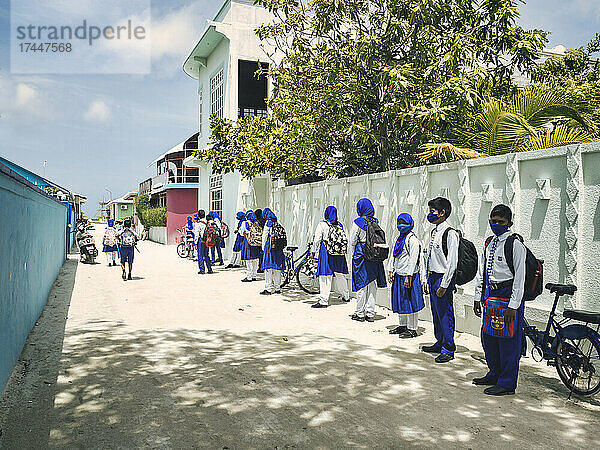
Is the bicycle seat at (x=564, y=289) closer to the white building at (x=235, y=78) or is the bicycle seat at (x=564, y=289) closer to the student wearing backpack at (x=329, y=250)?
the student wearing backpack at (x=329, y=250)

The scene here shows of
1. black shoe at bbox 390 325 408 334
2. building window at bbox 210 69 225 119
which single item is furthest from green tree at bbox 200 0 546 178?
building window at bbox 210 69 225 119

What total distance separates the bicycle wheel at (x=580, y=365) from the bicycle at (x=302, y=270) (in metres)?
6.20

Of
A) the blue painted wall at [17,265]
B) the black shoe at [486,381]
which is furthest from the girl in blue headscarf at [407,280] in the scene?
the blue painted wall at [17,265]

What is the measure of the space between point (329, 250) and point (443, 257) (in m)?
3.63

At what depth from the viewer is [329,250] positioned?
9.68 m

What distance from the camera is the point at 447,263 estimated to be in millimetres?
6090

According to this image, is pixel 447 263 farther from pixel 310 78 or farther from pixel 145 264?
pixel 145 264

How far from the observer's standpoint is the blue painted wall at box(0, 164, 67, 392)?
16.3 ft

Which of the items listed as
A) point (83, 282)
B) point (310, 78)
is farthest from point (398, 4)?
point (83, 282)

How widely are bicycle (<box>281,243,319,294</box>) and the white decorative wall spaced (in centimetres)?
184

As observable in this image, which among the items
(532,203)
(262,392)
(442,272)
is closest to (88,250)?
(262,392)

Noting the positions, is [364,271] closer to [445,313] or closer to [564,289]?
[445,313]

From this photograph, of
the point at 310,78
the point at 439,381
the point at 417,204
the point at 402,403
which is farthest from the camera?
the point at 310,78

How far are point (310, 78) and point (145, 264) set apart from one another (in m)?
10.0
